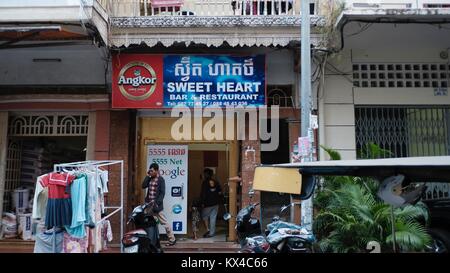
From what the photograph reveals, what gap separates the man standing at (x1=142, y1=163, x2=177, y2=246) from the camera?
8.32 m

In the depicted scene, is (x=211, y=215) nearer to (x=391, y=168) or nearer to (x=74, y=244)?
(x=74, y=244)

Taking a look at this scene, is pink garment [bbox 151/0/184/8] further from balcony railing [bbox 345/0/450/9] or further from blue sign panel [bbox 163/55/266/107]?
balcony railing [bbox 345/0/450/9]

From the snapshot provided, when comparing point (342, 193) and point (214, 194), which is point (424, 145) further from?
point (214, 194)

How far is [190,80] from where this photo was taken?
861 centimetres

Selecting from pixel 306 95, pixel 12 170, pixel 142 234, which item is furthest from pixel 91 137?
pixel 306 95

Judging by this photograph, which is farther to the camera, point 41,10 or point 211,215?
point 211,215

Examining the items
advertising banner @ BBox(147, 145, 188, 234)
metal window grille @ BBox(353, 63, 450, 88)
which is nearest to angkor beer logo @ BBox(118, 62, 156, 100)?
advertising banner @ BBox(147, 145, 188, 234)

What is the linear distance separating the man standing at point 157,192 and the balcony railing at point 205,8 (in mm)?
3061

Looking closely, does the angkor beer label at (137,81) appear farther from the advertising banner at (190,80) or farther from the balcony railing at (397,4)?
the balcony railing at (397,4)

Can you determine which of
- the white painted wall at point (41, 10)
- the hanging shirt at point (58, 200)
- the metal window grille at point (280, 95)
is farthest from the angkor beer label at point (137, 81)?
the hanging shirt at point (58, 200)

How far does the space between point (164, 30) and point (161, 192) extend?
308cm

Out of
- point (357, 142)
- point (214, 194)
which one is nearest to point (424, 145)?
point (357, 142)

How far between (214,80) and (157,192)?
2.46m

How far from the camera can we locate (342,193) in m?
6.82
